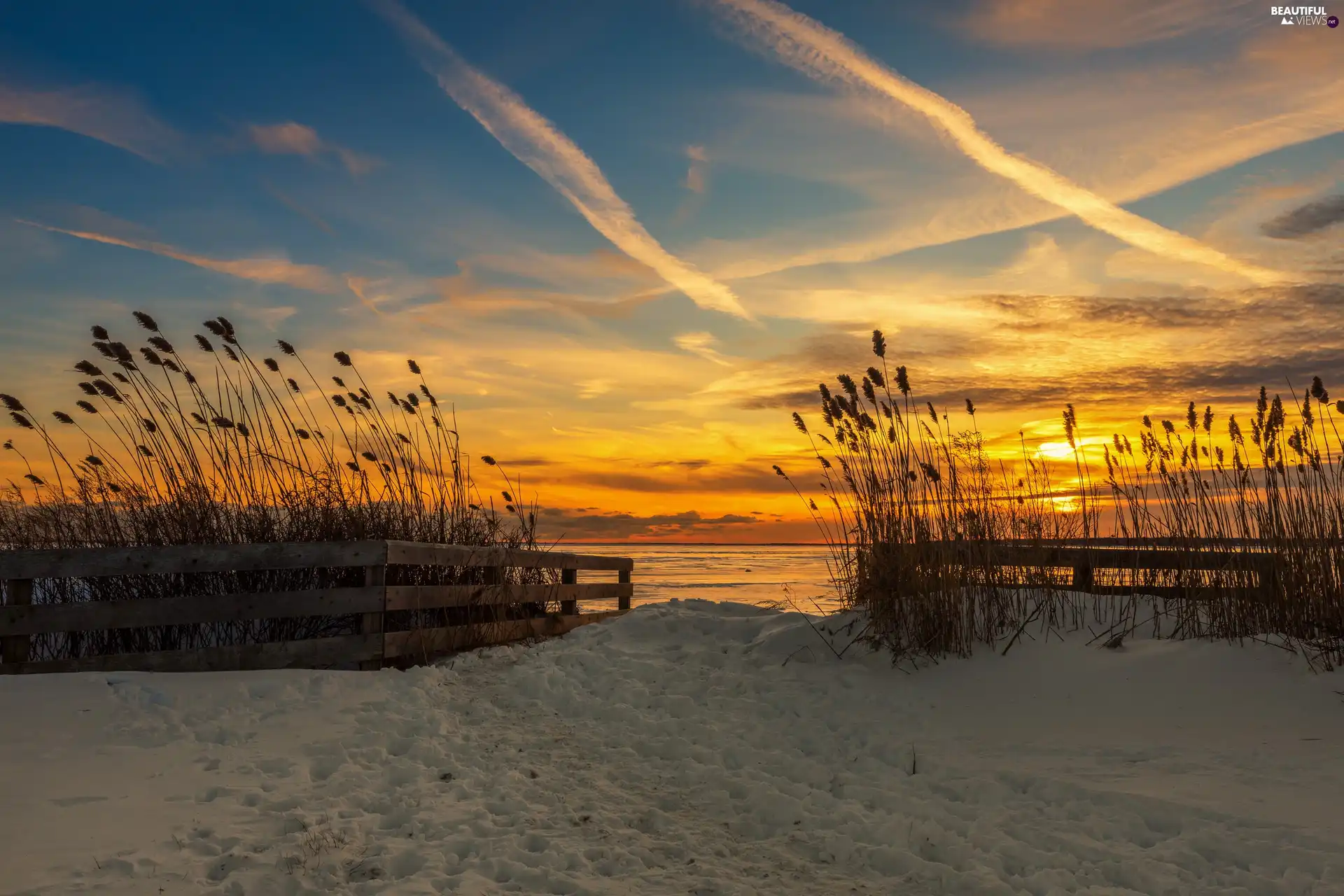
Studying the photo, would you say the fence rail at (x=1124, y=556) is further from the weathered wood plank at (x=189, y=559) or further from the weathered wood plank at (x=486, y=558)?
the weathered wood plank at (x=189, y=559)

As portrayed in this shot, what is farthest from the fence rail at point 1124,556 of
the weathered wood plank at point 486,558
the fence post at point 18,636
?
the fence post at point 18,636

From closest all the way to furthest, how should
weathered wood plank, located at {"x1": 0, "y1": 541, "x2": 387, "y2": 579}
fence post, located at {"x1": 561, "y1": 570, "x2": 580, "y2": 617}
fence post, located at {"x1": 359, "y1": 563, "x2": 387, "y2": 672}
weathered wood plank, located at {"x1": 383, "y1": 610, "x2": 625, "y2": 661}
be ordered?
weathered wood plank, located at {"x1": 0, "y1": 541, "x2": 387, "y2": 579}, fence post, located at {"x1": 359, "y1": 563, "x2": 387, "y2": 672}, weathered wood plank, located at {"x1": 383, "y1": 610, "x2": 625, "y2": 661}, fence post, located at {"x1": 561, "y1": 570, "x2": 580, "y2": 617}

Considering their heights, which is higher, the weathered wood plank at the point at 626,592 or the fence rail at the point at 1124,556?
the fence rail at the point at 1124,556

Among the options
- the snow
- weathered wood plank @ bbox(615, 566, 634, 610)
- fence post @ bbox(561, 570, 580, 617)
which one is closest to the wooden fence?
the snow

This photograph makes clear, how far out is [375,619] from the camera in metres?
7.80

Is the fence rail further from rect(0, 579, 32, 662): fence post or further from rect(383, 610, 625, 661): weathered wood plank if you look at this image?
rect(0, 579, 32, 662): fence post

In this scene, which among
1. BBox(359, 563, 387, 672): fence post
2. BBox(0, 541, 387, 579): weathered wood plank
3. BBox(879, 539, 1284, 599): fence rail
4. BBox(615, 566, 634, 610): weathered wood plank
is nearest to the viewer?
BBox(879, 539, 1284, 599): fence rail

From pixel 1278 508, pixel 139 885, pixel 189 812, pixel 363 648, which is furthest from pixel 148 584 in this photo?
pixel 1278 508

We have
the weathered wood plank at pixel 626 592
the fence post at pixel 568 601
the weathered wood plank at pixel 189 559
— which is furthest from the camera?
the weathered wood plank at pixel 626 592

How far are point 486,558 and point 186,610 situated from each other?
2.98m

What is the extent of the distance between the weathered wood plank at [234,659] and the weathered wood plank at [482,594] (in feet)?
1.55

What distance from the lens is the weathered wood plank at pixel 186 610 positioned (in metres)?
6.95

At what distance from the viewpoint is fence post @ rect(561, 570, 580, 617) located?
435 inches

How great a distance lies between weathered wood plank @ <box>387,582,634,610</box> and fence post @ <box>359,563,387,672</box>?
0.31ft
